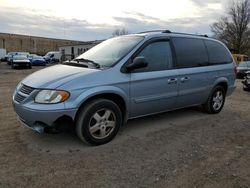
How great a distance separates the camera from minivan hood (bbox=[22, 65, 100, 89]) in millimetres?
4254

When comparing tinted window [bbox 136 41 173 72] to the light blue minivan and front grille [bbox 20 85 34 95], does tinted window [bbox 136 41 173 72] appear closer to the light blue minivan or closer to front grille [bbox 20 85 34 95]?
the light blue minivan

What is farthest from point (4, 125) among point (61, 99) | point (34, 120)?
point (61, 99)

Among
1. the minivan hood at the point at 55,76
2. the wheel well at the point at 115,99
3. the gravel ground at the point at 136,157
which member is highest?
the minivan hood at the point at 55,76

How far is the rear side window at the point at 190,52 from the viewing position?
5.73 metres

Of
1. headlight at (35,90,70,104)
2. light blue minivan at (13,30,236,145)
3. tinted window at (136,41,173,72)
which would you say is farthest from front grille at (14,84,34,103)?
tinted window at (136,41,173,72)

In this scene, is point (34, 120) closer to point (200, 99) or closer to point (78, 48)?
point (200, 99)

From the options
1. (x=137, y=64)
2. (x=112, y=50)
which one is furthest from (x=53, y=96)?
(x=112, y=50)

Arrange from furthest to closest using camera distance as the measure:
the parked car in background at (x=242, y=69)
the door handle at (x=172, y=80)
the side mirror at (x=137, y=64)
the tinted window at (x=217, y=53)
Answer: the parked car in background at (x=242, y=69) → the tinted window at (x=217, y=53) → the door handle at (x=172, y=80) → the side mirror at (x=137, y=64)

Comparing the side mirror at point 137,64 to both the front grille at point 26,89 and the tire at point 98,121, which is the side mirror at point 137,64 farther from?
the front grille at point 26,89

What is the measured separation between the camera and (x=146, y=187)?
3.34m

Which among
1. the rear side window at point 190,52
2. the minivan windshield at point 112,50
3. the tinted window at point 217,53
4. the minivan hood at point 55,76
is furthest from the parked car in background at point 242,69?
Result: the minivan hood at point 55,76

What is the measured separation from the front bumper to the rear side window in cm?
256

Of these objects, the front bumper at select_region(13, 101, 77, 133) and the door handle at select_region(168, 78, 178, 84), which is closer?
the front bumper at select_region(13, 101, 77, 133)

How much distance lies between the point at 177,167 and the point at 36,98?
2200 millimetres
